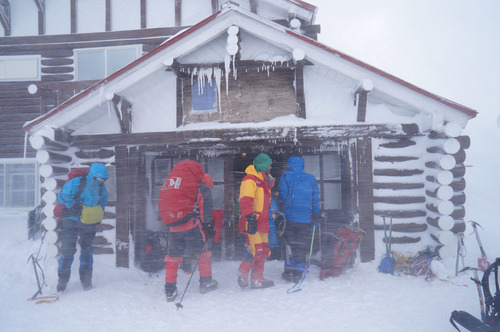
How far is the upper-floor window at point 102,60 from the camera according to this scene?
8685mm

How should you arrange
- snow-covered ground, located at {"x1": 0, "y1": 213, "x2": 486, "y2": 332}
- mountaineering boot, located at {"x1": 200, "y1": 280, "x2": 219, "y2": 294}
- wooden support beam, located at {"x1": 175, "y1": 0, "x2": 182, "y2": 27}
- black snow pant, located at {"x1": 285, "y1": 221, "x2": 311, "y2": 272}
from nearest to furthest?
snow-covered ground, located at {"x1": 0, "y1": 213, "x2": 486, "y2": 332} → mountaineering boot, located at {"x1": 200, "y1": 280, "x2": 219, "y2": 294} → black snow pant, located at {"x1": 285, "y1": 221, "x2": 311, "y2": 272} → wooden support beam, located at {"x1": 175, "y1": 0, "x2": 182, "y2": 27}

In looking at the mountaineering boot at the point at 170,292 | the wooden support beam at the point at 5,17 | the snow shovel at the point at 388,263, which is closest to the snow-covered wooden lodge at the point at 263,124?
the snow shovel at the point at 388,263

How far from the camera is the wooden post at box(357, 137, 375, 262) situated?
5.11 metres

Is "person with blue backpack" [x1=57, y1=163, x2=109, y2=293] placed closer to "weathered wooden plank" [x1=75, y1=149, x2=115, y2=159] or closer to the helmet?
the helmet

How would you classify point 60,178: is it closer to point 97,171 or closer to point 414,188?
point 97,171

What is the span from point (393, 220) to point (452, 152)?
1.58 m

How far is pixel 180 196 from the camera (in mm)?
4160

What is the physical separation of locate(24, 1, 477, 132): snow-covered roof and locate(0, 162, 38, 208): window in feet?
17.9

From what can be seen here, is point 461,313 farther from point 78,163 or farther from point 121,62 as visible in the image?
point 121,62

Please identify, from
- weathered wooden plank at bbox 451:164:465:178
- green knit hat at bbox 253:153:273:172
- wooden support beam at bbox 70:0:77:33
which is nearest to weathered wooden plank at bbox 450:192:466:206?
weathered wooden plank at bbox 451:164:465:178

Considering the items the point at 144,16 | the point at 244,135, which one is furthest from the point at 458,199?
the point at 144,16

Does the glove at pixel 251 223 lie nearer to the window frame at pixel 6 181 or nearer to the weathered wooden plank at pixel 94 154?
the weathered wooden plank at pixel 94 154

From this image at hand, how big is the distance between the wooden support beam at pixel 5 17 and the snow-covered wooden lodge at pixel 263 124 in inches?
251

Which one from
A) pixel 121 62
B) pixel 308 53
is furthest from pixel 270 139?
pixel 121 62
